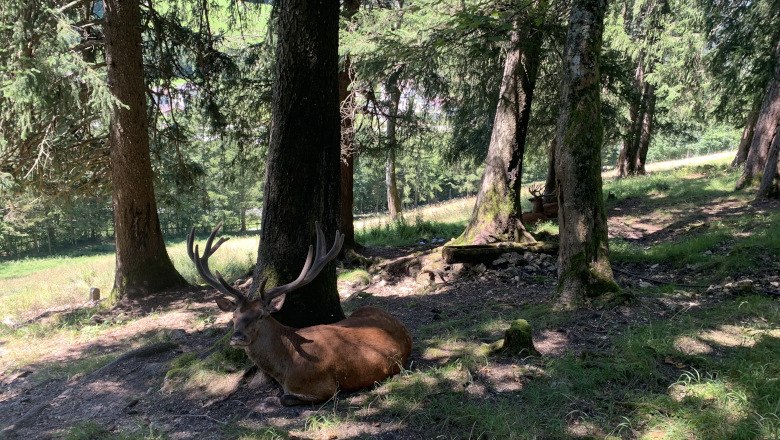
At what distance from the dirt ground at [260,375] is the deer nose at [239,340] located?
55 centimetres

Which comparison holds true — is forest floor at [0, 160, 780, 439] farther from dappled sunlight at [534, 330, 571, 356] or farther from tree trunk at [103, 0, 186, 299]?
tree trunk at [103, 0, 186, 299]

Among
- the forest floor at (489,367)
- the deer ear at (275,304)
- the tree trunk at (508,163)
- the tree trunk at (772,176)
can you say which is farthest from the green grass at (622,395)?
the tree trunk at (772,176)

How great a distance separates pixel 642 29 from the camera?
2220cm

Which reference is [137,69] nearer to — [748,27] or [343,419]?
[343,419]

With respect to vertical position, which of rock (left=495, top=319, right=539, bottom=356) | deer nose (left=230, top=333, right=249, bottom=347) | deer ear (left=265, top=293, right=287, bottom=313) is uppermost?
deer ear (left=265, top=293, right=287, bottom=313)

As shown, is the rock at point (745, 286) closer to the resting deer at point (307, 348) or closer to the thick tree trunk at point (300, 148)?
the resting deer at point (307, 348)

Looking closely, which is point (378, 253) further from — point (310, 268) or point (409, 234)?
point (310, 268)

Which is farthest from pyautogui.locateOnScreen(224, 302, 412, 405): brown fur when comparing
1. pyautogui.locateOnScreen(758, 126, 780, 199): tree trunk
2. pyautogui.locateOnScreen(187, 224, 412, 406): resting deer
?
pyautogui.locateOnScreen(758, 126, 780, 199): tree trunk

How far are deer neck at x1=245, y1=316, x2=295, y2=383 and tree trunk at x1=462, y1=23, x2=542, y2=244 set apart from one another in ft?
19.0

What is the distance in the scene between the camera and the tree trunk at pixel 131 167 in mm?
9711

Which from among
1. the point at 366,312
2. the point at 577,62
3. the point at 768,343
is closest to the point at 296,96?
the point at 366,312

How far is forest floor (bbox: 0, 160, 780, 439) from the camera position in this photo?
11.4 feet

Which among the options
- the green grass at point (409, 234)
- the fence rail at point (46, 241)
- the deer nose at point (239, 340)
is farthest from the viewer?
the fence rail at point (46, 241)

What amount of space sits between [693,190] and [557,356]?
46.9 feet
